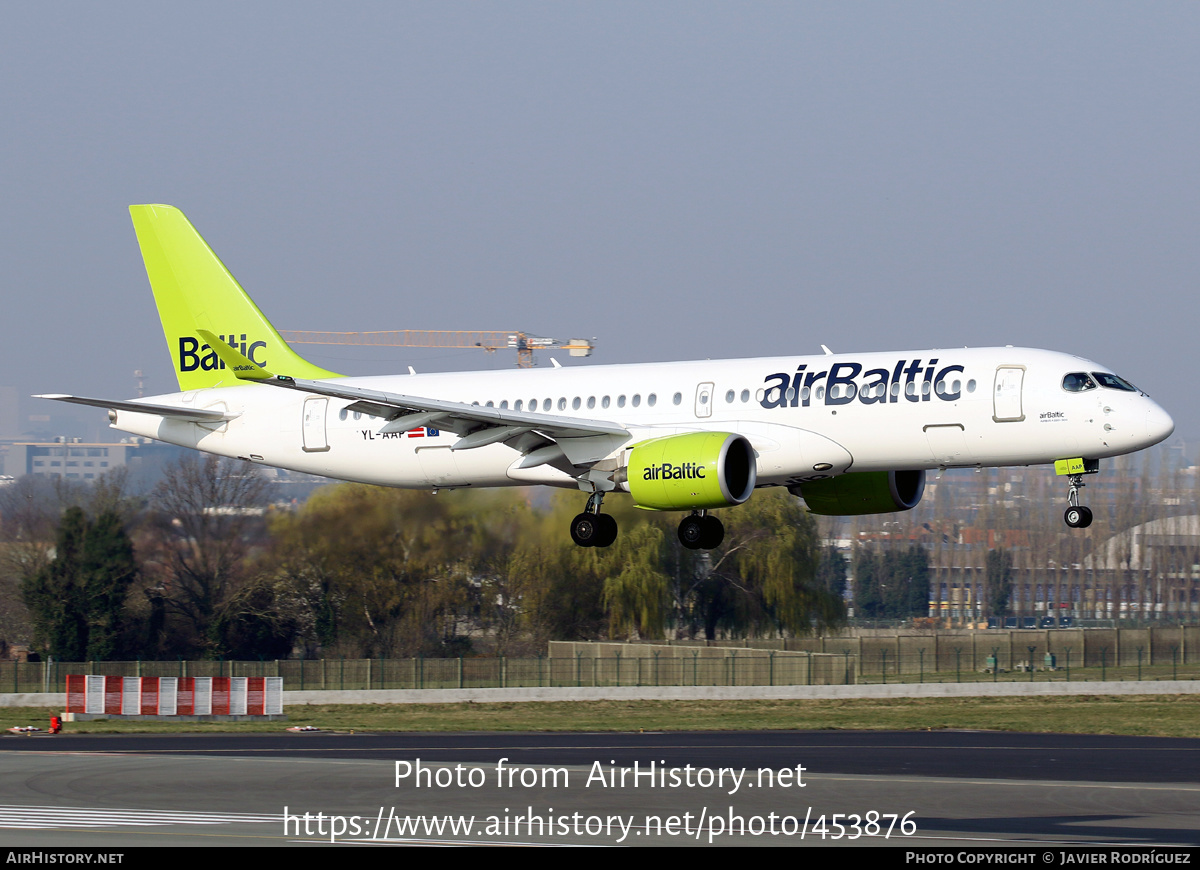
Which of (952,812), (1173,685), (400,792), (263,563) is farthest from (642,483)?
(263,563)

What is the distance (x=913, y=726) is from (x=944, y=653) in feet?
97.0

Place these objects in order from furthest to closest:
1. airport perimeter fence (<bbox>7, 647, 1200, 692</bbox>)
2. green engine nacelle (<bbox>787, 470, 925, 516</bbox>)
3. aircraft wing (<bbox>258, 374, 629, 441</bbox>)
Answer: airport perimeter fence (<bbox>7, 647, 1200, 692</bbox>) → green engine nacelle (<bbox>787, 470, 925, 516</bbox>) → aircraft wing (<bbox>258, 374, 629, 441</bbox>)

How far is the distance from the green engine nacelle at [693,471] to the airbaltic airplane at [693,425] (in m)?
0.04

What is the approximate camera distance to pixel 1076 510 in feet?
116

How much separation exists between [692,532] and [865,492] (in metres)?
4.98

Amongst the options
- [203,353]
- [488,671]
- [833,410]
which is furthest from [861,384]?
[488,671]

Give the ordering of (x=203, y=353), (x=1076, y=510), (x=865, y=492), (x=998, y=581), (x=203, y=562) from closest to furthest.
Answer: (x=1076, y=510) → (x=865, y=492) → (x=203, y=353) → (x=203, y=562) → (x=998, y=581)

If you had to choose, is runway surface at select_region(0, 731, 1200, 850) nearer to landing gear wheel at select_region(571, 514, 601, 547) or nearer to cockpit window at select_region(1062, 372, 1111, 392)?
landing gear wheel at select_region(571, 514, 601, 547)

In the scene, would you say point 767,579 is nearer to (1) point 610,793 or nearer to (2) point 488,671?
(2) point 488,671

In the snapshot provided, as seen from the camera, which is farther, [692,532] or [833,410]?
[692,532]

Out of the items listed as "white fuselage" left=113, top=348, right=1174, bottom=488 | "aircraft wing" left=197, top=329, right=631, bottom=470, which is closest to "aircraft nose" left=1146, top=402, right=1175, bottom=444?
"white fuselage" left=113, top=348, right=1174, bottom=488

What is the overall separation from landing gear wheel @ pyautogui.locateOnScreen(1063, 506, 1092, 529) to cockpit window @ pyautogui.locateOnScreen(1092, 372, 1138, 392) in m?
2.91

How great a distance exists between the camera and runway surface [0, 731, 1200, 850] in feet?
75.8
